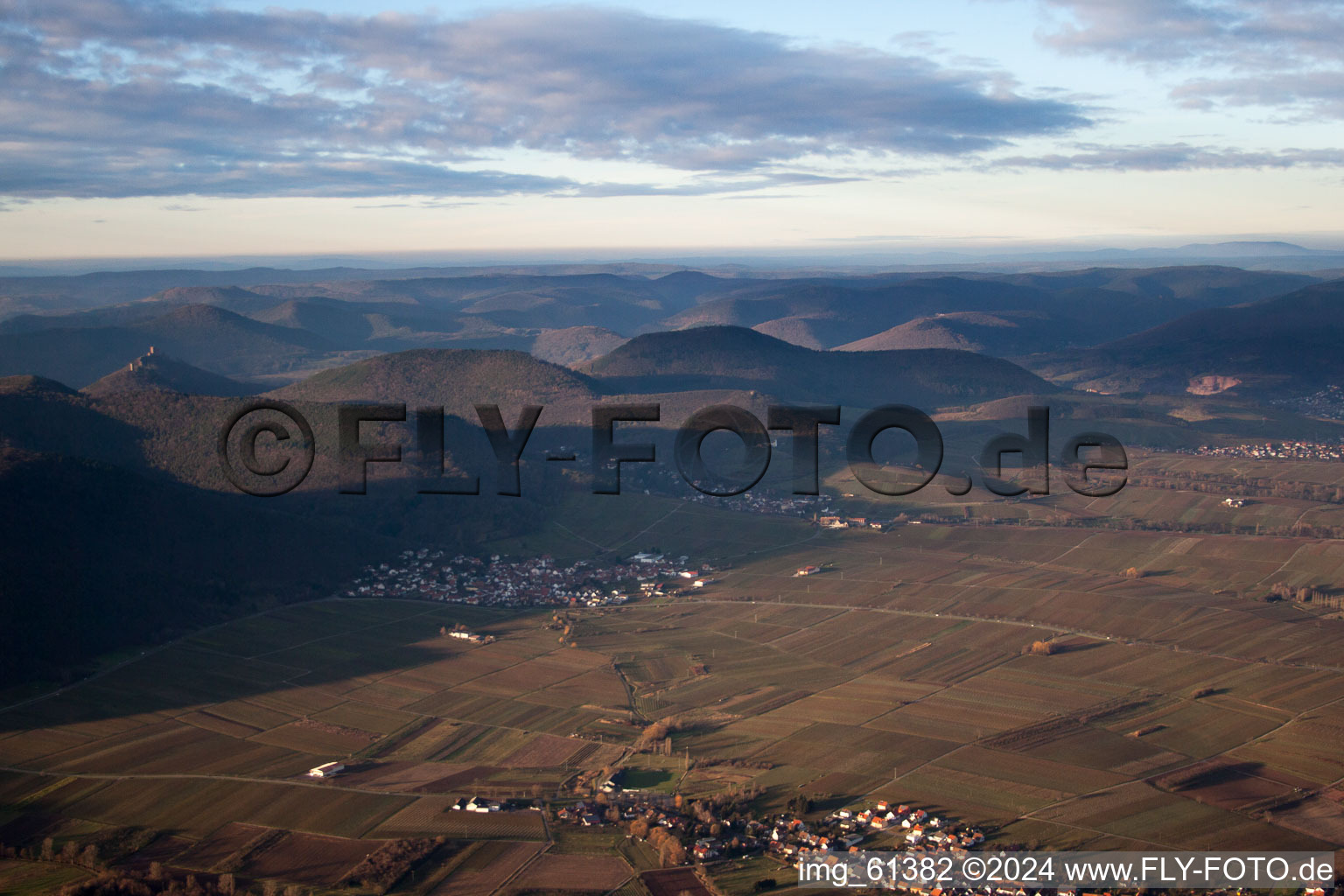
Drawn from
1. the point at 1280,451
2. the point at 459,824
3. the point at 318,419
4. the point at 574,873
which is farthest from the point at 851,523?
the point at 1280,451

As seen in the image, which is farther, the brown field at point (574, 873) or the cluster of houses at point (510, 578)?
the cluster of houses at point (510, 578)

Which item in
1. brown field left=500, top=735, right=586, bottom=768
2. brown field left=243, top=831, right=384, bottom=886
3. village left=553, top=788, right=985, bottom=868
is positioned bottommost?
brown field left=243, top=831, right=384, bottom=886

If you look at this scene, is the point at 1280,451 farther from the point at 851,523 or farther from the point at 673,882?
the point at 673,882

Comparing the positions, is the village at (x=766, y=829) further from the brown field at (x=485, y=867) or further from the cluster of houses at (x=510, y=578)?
the cluster of houses at (x=510, y=578)

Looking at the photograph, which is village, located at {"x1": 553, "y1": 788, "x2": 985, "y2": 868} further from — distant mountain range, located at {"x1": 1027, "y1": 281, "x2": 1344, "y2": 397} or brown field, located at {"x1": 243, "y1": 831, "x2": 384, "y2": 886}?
distant mountain range, located at {"x1": 1027, "y1": 281, "x2": 1344, "y2": 397}

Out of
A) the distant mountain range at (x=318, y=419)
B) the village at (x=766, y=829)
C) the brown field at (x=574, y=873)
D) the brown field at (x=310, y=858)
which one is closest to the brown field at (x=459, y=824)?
the brown field at (x=310, y=858)

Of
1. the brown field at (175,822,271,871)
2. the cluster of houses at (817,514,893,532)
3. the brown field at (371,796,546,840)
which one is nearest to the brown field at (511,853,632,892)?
the brown field at (371,796,546,840)

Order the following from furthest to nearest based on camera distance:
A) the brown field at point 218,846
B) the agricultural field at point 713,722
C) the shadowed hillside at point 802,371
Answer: the shadowed hillside at point 802,371 → the agricultural field at point 713,722 → the brown field at point 218,846
